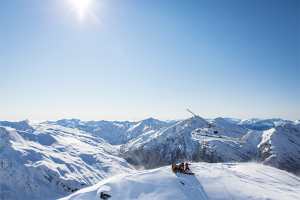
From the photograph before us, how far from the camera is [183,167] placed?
135ft

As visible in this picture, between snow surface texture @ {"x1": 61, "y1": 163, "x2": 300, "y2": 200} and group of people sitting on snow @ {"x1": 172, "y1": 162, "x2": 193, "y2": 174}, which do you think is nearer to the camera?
snow surface texture @ {"x1": 61, "y1": 163, "x2": 300, "y2": 200}

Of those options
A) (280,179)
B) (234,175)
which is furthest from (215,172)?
(280,179)

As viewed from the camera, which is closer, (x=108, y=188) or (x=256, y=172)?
(x=108, y=188)

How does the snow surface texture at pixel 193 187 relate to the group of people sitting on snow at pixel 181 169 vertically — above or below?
below

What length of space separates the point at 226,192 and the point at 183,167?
26.1 ft

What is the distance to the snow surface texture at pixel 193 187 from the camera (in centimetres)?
3369

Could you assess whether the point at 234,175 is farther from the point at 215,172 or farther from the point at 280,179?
the point at 280,179

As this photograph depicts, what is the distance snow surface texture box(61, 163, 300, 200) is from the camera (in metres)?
33.7

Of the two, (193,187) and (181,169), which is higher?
(181,169)

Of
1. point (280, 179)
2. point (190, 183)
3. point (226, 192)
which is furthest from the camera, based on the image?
point (280, 179)

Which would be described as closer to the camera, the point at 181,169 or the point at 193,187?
the point at 193,187

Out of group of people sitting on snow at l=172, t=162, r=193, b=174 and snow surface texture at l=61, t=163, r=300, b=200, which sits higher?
group of people sitting on snow at l=172, t=162, r=193, b=174

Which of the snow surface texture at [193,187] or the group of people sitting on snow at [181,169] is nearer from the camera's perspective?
the snow surface texture at [193,187]

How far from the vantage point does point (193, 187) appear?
35688 millimetres
